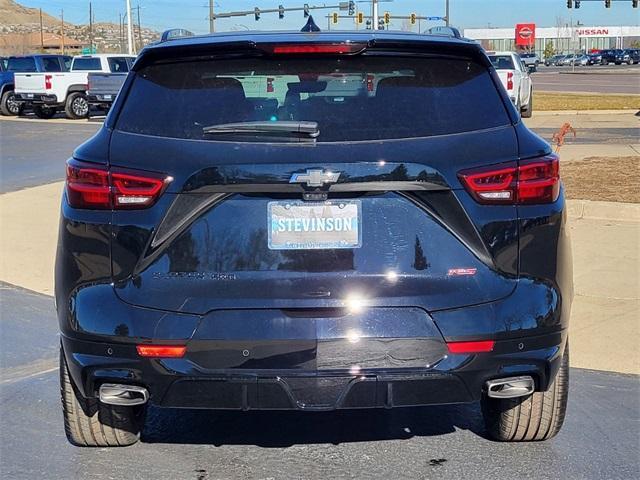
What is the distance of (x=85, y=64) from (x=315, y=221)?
1101 inches

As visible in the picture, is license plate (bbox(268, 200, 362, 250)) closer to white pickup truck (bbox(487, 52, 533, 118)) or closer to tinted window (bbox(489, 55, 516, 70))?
white pickup truck (bbox(487, 52, 533, 118))

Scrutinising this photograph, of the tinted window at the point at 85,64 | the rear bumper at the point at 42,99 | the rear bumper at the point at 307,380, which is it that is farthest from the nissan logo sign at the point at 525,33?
the rear bumper at the point at 307,380

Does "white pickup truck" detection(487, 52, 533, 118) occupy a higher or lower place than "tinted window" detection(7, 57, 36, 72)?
lower

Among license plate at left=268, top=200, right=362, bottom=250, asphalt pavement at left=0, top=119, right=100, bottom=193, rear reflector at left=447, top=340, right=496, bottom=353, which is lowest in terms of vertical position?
asphalt pavement at left=0, top=119, right=100, bottom=193

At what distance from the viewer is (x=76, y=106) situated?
29.8 meters

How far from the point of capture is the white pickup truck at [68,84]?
1153 inches

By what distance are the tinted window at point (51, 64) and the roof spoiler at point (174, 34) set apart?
27377mm

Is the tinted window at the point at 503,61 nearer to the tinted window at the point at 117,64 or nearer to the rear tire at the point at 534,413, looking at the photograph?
the tinted window at the point at 117,64

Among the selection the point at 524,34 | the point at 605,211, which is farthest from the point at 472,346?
the point at 524,34

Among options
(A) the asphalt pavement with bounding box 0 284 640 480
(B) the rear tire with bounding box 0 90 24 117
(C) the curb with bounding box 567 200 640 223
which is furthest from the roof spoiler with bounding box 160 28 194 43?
(B) the rear tire with bounding box 0 90 24 117

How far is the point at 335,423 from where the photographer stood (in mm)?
4594

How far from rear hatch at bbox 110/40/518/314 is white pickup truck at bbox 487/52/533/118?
19.6m

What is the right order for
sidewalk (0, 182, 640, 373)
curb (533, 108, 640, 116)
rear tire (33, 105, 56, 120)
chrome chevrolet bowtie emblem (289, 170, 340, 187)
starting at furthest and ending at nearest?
rear tire (33, 105, 56, 120), curb (533, 108, 640, 116), sidewalk (0, 182, 640, 373), chrome chevrolet bowtie emblem (289, 170, 340, 187)

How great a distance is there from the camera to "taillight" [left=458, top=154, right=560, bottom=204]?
339 cm
